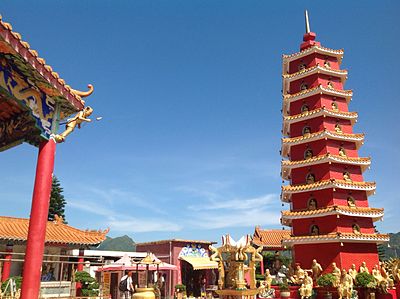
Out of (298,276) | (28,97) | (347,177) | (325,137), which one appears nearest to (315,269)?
(298,276)

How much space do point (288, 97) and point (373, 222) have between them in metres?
10.2

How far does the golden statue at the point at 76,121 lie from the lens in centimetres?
732

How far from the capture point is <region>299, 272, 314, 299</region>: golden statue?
57.7ft

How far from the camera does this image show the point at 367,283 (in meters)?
17.4

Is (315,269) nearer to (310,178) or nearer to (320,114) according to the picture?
(310,178)

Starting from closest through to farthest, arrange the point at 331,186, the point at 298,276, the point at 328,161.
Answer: the point at 298,276
the point at 331,186
the point at 328,161

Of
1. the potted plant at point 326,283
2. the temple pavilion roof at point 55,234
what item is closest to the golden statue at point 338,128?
the potted plant at point 326,283

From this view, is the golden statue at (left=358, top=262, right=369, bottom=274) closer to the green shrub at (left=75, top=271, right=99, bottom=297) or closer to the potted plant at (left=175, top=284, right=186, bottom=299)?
the potted plant at (left=175, top=284, right=186, bottom=299)

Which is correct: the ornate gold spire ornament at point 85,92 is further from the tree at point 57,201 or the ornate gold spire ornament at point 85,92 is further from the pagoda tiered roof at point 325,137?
the tree at point 57,201

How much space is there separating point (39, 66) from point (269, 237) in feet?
110

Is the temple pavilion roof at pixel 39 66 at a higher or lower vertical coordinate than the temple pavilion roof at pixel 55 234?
higher

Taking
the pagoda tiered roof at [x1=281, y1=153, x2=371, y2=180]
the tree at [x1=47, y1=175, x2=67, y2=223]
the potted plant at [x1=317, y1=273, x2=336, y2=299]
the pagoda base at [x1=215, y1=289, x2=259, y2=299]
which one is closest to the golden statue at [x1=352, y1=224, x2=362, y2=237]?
the potted plant at [x1=317, y1=273, x2=336, y2=299]

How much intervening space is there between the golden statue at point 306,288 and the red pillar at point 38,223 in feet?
49.0

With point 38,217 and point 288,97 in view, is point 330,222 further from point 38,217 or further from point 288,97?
point 38,217
